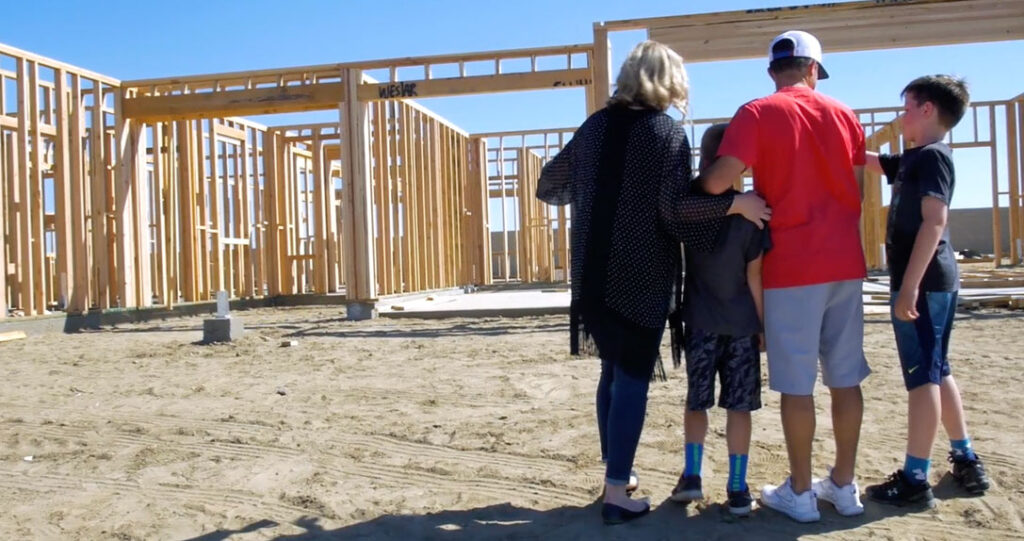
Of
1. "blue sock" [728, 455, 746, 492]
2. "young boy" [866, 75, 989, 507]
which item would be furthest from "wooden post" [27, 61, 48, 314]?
"young boy" [866, 75, 989, 507]

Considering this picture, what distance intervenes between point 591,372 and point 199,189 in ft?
30.5

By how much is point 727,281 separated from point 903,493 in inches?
37.0

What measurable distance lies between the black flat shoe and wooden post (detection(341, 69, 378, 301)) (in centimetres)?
832

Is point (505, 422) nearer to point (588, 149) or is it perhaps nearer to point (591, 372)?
point (591, 372)

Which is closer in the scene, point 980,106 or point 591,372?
point 591,372

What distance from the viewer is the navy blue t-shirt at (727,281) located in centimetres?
248

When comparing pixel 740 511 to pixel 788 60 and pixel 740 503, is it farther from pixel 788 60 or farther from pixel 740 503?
pixel 788 60

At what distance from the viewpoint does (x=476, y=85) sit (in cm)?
1036

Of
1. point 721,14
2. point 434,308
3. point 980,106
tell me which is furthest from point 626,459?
point 980,106

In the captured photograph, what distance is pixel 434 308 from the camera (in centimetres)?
1058

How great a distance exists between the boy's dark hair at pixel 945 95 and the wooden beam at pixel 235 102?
29.1 ft

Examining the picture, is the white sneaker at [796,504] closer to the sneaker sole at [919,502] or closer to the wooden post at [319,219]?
the sneaker sole at [919,502]

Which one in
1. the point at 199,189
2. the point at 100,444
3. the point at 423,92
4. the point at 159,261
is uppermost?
the point at 423,92

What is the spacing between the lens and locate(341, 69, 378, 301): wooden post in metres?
10.5
